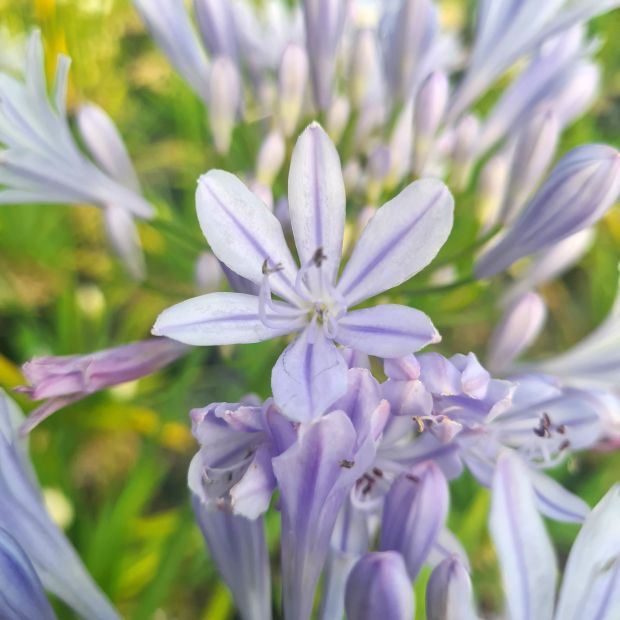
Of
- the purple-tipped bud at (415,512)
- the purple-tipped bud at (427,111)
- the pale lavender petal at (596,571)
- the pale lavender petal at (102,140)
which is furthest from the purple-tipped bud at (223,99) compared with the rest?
the pale lavender petal at (596,571)

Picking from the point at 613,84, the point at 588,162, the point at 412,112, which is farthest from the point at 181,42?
the point at 613,84

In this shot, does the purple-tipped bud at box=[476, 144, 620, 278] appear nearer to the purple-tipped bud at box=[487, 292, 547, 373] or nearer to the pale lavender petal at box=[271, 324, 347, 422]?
the purple-tipped bud at box=[487, 292, 547, 373]

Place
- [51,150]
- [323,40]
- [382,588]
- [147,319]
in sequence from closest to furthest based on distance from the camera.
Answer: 1. [382,588]
2. [51,150]
3. [323,40]
4. [147,319]

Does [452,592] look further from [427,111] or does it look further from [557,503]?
[427,111]

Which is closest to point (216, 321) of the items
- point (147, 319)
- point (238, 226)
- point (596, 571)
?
point (238, 226)

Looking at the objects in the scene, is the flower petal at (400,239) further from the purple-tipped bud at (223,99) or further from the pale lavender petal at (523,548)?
the purple-tipped bud at (223,99)

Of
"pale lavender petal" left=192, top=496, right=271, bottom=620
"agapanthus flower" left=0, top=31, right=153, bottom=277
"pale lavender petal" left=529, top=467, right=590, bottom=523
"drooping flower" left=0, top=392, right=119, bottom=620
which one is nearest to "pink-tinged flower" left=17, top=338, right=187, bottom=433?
"drooping flower" left=0, top=392, right=119, bottom=620
